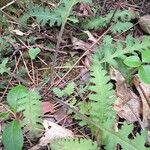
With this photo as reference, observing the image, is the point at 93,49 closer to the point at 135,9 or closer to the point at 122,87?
the point at 122,87

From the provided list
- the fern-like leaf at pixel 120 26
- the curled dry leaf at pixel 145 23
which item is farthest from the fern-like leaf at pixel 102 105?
the curled dry leaf at pixel 145 23

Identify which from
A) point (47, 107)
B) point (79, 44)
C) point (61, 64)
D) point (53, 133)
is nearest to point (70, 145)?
point (53, 133)

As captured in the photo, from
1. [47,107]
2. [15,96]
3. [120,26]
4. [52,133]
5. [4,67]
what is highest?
[120,26]

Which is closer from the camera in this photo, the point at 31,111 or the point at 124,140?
the point at 124,140

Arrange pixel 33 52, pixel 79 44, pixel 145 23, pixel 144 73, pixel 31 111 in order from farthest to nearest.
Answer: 1. pixel 145 23
2. pixel 79 44
3. pixel 33 52
4. pixel 144 73
5. pixel 31 111

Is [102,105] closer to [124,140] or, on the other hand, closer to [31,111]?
[124,140]

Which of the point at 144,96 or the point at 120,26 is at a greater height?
the point at 120,26

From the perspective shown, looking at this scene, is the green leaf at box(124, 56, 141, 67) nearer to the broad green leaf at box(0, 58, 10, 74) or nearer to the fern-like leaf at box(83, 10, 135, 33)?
the fern-like leaf at box(83, 10, 135, 33)

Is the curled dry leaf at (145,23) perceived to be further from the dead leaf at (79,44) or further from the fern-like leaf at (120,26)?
the dead leaf at (79,44)
